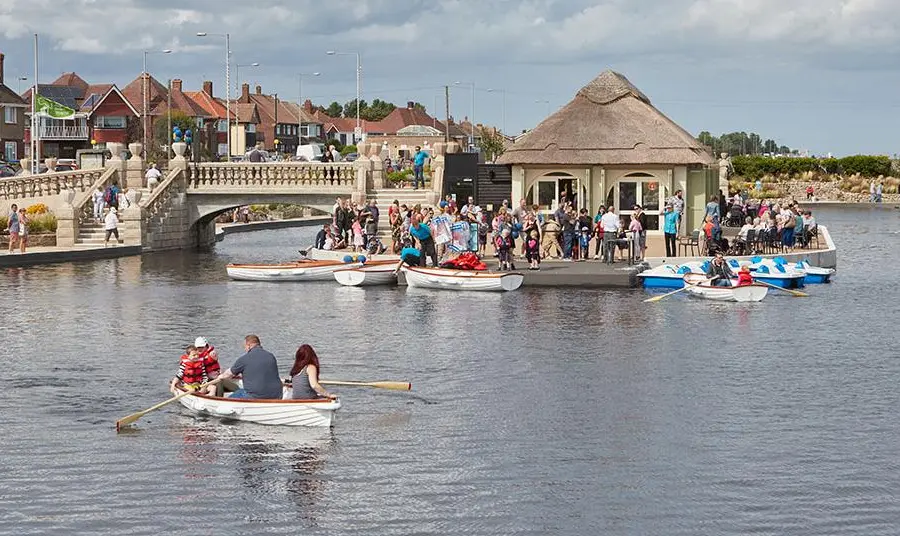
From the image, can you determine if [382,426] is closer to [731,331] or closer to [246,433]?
[246,433]

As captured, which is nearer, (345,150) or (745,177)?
(745,177)

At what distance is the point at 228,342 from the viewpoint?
33375mm

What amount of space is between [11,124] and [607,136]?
7463 cm

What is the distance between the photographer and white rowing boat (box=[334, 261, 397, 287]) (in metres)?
44.8

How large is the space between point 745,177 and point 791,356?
324ft

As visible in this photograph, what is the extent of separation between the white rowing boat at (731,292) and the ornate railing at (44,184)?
30.0m

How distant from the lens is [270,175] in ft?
200

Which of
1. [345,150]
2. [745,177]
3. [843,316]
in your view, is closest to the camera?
[843,316]

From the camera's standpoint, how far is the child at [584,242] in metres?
47.1

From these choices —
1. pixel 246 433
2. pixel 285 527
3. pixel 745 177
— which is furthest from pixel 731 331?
pixel 745 177

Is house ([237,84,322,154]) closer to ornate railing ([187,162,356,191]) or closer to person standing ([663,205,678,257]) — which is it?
ornate railing ([187,162,356,191])

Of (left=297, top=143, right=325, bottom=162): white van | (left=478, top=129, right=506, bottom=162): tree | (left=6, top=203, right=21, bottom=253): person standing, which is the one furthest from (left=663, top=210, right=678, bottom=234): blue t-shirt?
(left=478, top=129, right=506, bottom=162): tree

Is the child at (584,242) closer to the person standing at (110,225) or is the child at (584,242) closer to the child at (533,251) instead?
the child at (533,251)

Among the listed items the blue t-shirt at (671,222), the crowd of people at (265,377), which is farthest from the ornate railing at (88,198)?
the crowd of people at (265,377)
